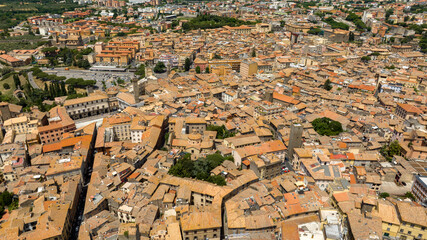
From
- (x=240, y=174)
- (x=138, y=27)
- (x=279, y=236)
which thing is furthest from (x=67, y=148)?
(x=138, y=27)

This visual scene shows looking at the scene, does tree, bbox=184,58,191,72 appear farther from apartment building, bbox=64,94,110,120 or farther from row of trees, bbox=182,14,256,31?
row of trees, bbox=182,14,256,31

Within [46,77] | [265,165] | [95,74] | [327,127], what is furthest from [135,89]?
[327,127]

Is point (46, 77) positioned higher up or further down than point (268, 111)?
further down

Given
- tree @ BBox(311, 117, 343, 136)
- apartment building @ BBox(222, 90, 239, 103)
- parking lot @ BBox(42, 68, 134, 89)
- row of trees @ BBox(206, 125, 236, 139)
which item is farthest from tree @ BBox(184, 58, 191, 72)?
tree @ BBox(311, 117, 343, 136)

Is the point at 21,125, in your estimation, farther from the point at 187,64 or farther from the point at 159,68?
the point at 187,64

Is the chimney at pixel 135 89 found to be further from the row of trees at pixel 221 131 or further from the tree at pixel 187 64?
the tree at pixel 187 64

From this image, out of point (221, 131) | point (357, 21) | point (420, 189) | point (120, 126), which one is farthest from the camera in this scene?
point (357, 21)
